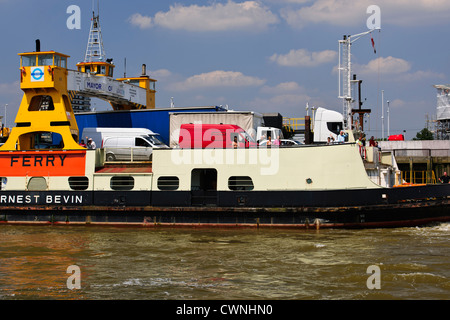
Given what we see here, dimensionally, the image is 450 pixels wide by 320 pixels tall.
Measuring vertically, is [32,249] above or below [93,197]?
below

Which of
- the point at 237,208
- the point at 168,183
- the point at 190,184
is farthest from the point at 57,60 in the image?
the point at 237,208

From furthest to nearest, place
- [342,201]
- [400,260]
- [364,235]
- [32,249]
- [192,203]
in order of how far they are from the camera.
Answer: [192,203]
[342,201]
[364,235]
[32,249]
[400,260]

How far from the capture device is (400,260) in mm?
10141

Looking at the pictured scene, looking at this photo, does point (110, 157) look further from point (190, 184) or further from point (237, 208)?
point (237, 208)

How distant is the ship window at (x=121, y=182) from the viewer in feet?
51.3

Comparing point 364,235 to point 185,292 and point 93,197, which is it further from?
point 93,197

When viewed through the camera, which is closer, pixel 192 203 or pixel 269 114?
pixel 192 203

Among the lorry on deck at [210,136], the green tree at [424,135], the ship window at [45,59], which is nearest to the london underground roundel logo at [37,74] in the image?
the ship window at [45,59]

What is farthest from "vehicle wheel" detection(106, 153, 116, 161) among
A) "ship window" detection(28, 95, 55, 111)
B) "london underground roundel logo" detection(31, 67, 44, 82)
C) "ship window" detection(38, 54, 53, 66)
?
"ship window" detection(38, 54, 53, 66)

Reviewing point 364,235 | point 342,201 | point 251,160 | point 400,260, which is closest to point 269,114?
point 251,160

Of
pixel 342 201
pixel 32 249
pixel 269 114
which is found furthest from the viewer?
pixel 269 114

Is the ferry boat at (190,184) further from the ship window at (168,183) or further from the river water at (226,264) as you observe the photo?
the river water at (226,264)

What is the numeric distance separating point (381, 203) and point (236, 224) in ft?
14.4

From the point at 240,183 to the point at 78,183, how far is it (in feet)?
18.1
